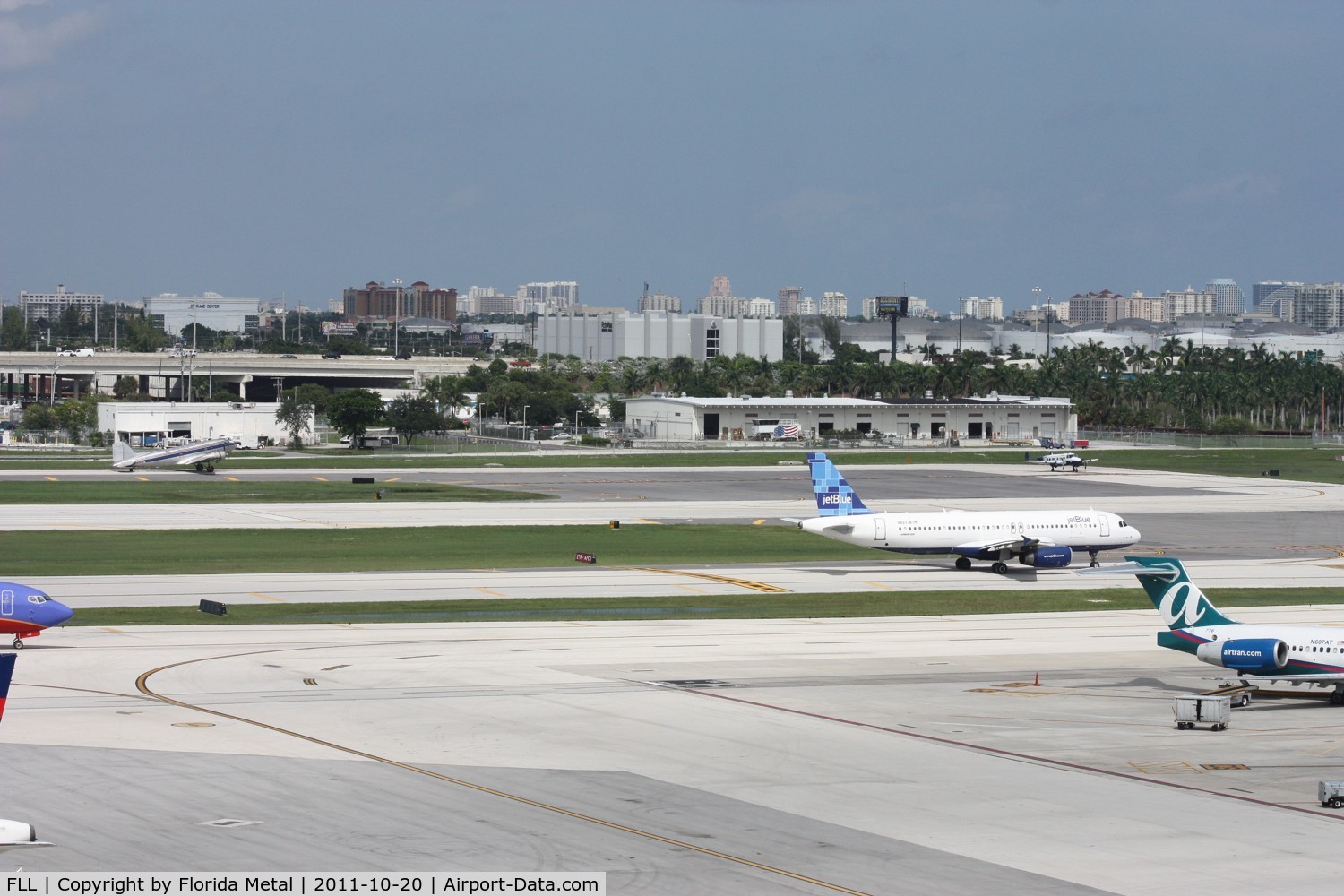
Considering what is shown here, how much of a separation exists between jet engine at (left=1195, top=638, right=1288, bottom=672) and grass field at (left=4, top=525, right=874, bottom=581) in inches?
1572

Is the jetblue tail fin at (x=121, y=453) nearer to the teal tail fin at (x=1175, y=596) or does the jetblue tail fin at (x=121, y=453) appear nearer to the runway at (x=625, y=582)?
the runway at (x=625, y=582)

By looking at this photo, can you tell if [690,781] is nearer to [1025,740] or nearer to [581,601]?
[1025,740]

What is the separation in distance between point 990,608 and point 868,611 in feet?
20.1

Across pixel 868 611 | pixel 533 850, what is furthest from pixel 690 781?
pixel 868 611

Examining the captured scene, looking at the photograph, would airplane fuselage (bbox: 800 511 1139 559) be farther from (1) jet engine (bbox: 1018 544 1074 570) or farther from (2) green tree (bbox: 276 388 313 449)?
(2) green tree (bbox: 276 388 313 449)

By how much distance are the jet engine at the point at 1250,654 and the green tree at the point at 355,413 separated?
152231 millimetres

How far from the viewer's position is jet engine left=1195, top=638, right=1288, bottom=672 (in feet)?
151

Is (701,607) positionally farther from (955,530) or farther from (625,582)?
(955,530)

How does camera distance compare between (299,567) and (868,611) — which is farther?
(299,567)

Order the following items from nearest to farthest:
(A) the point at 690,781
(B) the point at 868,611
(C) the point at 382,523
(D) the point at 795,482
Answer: (A) the point at 690,781
(B) the point at 868,611
(C) the point at 382,523
(D) the point at 795,482

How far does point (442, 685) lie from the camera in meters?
47.6

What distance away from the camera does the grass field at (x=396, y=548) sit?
79625mm
